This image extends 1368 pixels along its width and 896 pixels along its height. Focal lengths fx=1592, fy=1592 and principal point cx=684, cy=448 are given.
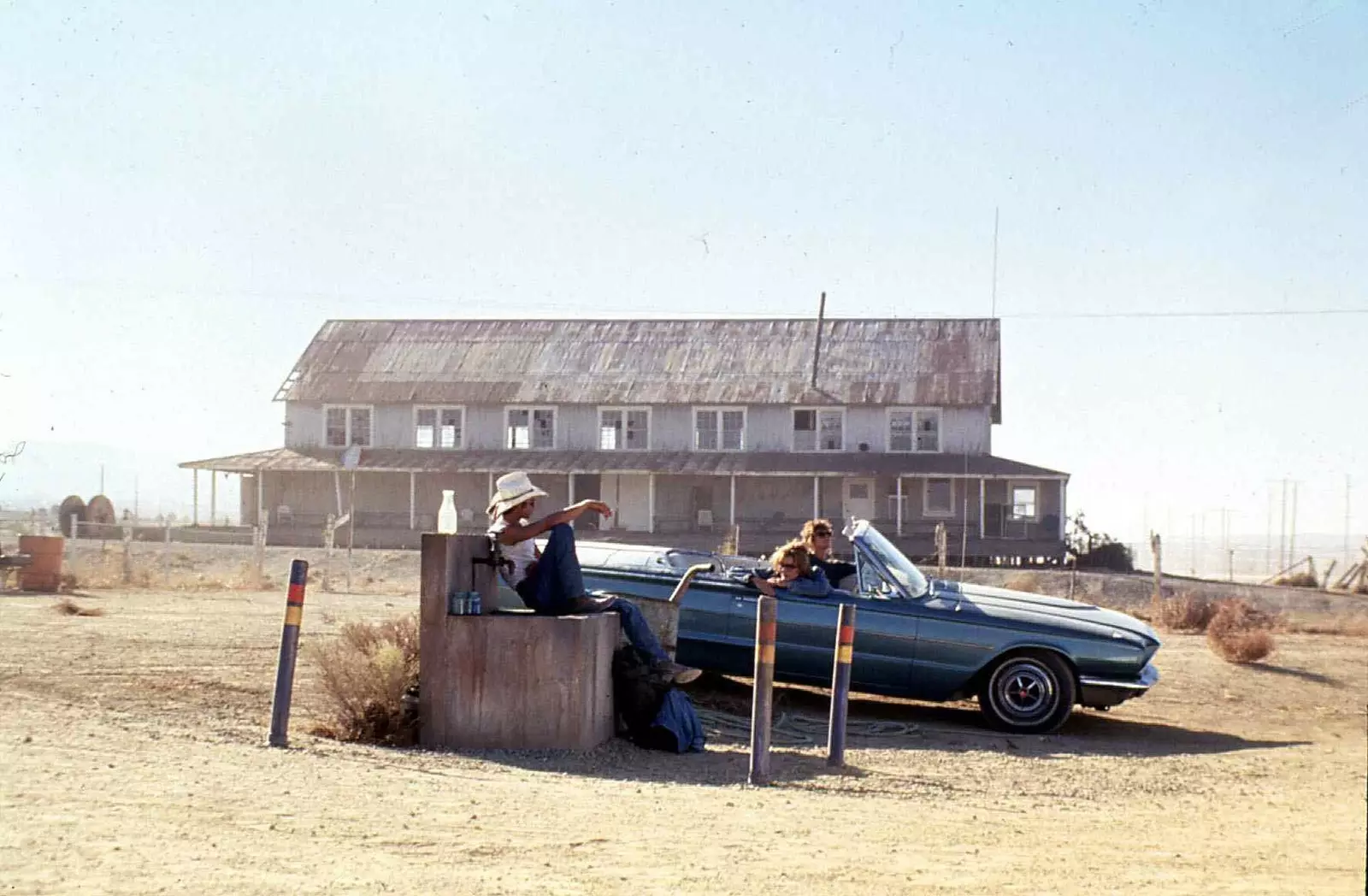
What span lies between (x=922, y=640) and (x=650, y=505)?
34.6 meters

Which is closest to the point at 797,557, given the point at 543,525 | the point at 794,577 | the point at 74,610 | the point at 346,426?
the point at 794,577

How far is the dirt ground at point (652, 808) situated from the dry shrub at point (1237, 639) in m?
4.31

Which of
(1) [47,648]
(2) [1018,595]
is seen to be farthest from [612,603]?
(1) [47,648]

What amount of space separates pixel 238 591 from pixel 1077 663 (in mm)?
17321

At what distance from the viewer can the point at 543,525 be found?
→ 9836mm

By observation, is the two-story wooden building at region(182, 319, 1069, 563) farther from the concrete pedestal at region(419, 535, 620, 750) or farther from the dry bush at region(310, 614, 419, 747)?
the concrete pedestal at region(419, 535, 620, 750)

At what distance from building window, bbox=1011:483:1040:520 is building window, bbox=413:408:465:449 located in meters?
16.4

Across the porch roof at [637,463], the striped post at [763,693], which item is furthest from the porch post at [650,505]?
the striped post at [763,693]

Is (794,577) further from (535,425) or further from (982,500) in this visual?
(535,425)

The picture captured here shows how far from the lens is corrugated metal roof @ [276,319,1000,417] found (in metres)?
45.9

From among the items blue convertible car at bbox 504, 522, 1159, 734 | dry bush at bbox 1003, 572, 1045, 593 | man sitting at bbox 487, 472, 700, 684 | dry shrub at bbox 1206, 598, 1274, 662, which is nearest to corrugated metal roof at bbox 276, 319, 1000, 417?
dry bush at bbox 1003, 572, 1045, 593

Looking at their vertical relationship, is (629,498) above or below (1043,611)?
above

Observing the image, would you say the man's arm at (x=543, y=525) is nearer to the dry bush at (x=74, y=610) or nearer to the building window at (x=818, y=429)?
the dry bush at (x=74, y=610)

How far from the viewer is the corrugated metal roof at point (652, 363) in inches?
1806
